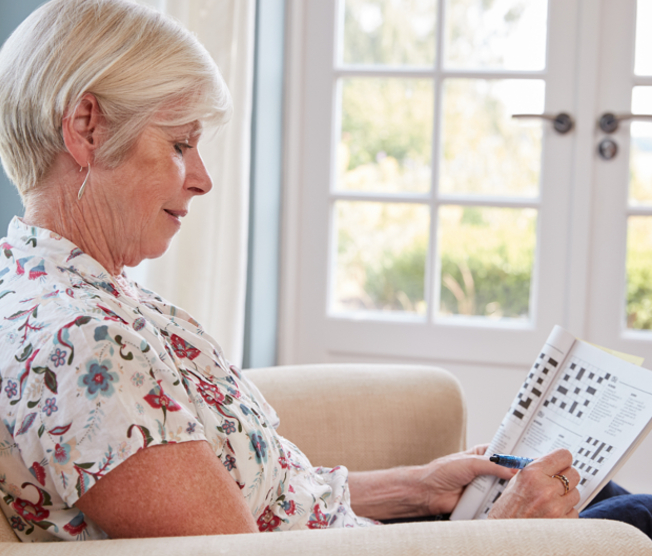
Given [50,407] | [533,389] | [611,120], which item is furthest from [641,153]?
[50,407]

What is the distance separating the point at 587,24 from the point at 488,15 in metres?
0.30

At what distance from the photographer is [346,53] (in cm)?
215

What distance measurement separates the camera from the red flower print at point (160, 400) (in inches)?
26.9

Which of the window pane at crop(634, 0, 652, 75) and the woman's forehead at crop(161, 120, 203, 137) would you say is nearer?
the woman's forehead at crop(161, 120, 203, 137)

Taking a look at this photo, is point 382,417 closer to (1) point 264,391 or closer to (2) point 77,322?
(1) point 264,391

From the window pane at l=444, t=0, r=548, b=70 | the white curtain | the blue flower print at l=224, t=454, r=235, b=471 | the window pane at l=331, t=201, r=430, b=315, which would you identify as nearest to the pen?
the blue flower print at l=224, t=454, r=235, b=471

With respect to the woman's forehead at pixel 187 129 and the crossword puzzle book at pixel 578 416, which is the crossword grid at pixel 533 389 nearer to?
the crossword puzzle book at pixel 578 416

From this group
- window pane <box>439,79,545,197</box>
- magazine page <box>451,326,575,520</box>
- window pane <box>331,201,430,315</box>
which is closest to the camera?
magazine page <box>451,326,575,520</box>

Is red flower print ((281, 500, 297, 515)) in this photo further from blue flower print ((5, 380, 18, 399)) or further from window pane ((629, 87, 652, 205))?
window pane ((629, 87, 652, 205))

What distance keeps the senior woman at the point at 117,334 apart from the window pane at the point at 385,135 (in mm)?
1273

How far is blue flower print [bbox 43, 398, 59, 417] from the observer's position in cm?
64

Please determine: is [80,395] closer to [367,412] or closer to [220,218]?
[367,412]

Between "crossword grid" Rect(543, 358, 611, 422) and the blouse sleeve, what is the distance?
624mm

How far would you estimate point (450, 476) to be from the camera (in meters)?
1.13
